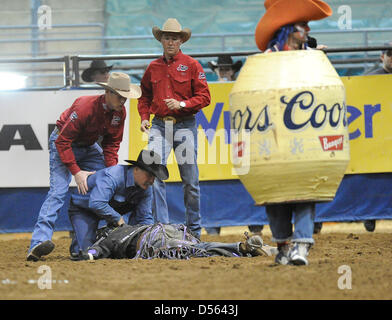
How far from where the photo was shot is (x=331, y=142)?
484cm

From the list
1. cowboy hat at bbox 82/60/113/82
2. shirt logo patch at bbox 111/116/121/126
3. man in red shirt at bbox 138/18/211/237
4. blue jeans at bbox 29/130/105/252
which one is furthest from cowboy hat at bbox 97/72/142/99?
cowboy hat at bbox 82/60/113/82

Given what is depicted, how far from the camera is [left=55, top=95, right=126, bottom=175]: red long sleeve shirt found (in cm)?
622

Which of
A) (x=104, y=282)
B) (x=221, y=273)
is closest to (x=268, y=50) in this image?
(x=221, y=273)

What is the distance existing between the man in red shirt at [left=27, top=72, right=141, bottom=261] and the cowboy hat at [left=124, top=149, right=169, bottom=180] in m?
0.45

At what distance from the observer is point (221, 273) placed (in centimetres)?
471

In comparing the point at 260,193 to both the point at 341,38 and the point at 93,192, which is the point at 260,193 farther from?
the point at 341,38

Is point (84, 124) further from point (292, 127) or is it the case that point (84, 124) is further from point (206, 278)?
point (206, 278)

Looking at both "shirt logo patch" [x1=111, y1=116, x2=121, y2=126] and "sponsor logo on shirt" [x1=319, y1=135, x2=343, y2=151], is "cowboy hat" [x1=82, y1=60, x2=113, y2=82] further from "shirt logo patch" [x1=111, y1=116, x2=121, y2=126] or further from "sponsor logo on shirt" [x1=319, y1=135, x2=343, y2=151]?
"sponsor logo on shirt" [x1=319, y1=135, x2=343, y2=151]

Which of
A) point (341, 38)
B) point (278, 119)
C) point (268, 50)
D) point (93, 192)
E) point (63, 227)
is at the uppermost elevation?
point (341, 38)

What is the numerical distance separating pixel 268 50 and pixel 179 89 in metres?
1.69

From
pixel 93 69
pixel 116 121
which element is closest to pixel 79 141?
pixel 116 121

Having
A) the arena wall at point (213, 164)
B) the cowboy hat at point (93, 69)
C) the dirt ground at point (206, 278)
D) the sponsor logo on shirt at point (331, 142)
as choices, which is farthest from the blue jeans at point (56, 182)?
the cowboy hat at point (93, 69)

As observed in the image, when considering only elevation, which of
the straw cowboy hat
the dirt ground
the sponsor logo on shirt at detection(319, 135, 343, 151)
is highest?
the straw cowboy hat

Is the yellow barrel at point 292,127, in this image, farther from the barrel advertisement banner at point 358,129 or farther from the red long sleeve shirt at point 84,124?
the barrel advertisement banner at point 358,129
